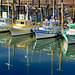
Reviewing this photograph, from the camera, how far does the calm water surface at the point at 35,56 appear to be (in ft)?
61.4

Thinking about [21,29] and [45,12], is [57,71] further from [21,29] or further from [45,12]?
[45,12]

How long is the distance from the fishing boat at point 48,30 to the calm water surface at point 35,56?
728 mm

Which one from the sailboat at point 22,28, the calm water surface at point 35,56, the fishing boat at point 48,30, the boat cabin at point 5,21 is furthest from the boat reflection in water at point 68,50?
the boat cabin at point 5,21

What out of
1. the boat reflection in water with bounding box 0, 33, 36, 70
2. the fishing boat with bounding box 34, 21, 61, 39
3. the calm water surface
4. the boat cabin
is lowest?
the calm water surface

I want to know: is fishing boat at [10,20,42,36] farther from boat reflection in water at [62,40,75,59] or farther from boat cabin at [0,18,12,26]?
boat reflection in water at [62,40,75,59]

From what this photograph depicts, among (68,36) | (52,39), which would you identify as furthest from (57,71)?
(52,39)

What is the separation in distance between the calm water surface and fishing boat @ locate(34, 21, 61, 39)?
28.7 inches

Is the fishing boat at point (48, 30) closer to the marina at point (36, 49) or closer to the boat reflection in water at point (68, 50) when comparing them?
the marina at point (36, 49)

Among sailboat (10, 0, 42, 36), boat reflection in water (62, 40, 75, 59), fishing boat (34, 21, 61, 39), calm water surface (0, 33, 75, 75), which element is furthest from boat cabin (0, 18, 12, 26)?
boat reflection in water (62, 40, 75, 59)

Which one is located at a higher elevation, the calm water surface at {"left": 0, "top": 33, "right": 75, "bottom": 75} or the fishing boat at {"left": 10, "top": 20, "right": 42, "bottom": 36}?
the fishing boat at {"left": 10, "top": 20, "right": 42, "bottom": 36}

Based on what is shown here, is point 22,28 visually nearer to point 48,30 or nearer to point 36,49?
point 48,30

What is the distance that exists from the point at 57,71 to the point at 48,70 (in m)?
0.75

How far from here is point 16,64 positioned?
2025 centimetres

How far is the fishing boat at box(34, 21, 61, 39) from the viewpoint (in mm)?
30141
